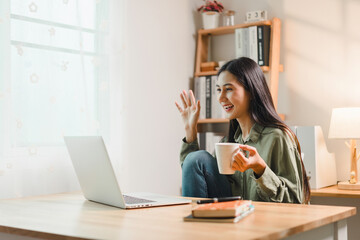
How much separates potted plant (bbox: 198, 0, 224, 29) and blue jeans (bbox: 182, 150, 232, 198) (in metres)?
1.45

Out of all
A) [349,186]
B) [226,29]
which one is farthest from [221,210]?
[226,29]

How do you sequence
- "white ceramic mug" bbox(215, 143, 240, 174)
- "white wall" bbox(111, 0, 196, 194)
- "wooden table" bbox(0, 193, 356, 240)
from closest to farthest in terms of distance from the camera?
"wooden table" bbox(0, 193, 356, 240) < "white ceramic mug" bbox(215, 143, 240, 174) < "white wall" bbox(111, 0, 196, 194)

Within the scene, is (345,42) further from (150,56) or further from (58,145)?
(58,145)

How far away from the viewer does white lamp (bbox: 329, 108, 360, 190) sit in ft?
8.64

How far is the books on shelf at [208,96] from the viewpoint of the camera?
3.20 meters

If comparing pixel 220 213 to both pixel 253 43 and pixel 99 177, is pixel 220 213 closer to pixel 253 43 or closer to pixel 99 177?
pixel 99 177

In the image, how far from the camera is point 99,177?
1657 millimetres

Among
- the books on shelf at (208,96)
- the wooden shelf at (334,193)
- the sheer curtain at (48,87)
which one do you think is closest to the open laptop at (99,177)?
the sheer curtain at (48,87)

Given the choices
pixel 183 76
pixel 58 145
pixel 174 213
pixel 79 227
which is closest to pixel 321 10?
pixel 183 76

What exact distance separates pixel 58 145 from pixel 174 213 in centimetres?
107

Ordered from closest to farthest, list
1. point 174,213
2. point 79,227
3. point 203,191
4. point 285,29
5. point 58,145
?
1. point 79,227
2. point 174,213
3. point 203,191
4. point 58,145
5. point 285,29

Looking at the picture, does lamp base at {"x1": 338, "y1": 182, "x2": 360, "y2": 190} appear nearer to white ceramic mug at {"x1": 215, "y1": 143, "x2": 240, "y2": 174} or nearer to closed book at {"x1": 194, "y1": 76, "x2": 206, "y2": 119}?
closed book at {"x1": 194, "y1": 76, "x2": 206, "y2": 119}

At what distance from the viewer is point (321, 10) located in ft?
9.85

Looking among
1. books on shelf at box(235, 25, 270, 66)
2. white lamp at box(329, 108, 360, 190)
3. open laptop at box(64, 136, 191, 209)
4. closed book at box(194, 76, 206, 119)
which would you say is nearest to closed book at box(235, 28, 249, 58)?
books on shelf at box(235, 25, 270, 66)
